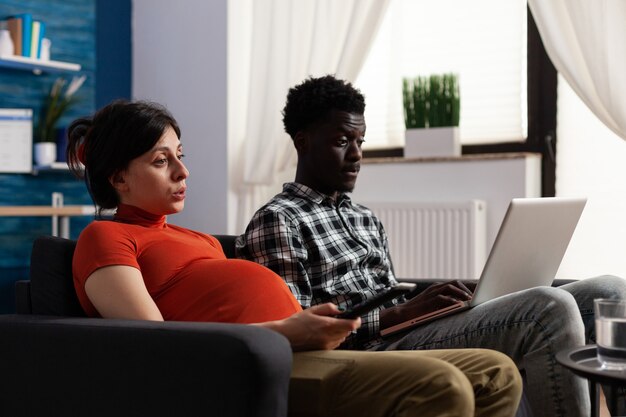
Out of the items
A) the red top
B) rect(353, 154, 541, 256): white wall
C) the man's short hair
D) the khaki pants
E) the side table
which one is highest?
the man's short hair

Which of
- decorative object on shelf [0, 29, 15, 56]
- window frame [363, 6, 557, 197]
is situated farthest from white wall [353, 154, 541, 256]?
decorative object on shelf [0, 29, 15, 56]

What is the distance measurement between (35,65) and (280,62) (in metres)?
1.16

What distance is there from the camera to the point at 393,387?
4.80ft

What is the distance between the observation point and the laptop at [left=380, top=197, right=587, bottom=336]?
72.1 inches

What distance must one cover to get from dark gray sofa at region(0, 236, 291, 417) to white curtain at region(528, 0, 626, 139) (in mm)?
2298

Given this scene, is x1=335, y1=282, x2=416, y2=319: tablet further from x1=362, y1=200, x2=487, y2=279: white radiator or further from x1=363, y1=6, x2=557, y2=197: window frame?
x1=363, y1=6, x2=557, y2=197: window frame

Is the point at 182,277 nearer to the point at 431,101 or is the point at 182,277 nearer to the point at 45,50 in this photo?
the point at 431,101

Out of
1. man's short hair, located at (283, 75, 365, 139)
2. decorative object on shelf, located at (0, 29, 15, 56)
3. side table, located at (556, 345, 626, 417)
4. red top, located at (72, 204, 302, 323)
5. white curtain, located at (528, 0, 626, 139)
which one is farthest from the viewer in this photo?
decorative object on shelf, located at (0, 29, 15, 56)

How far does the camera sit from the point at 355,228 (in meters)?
2.33

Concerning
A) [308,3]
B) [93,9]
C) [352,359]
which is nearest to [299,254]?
[352,359]

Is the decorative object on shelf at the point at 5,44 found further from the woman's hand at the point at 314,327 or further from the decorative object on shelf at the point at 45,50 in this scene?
the woman's hand at the point at 314,327

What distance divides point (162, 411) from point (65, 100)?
305 cm

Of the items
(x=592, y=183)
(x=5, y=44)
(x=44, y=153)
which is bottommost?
(x=592, y=183)

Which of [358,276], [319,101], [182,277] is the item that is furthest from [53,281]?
[319,101]
